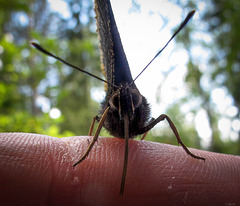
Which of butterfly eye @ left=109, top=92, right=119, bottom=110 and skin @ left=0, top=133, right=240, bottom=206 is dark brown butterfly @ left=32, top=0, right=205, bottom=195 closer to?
butterfly eye @ left=109, top=92, right=119, bottom=110

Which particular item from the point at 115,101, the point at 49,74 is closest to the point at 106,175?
the point at 115,101

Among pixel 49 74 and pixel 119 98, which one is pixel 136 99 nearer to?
pixel 119 98

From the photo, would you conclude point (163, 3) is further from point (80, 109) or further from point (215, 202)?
point (80, 109)

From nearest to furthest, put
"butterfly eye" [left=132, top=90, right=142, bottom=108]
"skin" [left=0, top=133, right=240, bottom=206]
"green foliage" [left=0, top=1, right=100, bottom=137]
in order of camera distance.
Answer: "skin" [left=0, top=133, right=240, bottom=206]
"butterfly eye" [left=132, top=90, right=142, bottom=108]
"green foliage" [left=0, top=1, right=100, bottom=137]

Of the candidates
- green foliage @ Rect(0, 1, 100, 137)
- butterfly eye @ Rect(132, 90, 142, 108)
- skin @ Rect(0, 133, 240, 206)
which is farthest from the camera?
green foliage @ Rect(0, 1, 100, 137)

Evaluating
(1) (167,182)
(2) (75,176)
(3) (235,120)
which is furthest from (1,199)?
(3) (235,120)

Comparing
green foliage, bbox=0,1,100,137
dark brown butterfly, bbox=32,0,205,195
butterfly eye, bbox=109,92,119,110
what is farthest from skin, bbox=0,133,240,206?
green foliage, bbox=0,1,100,137

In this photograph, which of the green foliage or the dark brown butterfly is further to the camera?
the green foliage

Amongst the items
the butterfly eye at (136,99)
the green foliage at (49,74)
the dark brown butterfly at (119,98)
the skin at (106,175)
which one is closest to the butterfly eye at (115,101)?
the dark brown butterfly at (119,98)

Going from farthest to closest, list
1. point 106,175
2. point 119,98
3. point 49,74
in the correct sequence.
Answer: point 49,74 → point 106,175 → point 119,98
